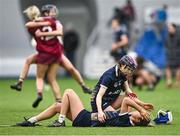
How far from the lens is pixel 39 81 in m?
17.9

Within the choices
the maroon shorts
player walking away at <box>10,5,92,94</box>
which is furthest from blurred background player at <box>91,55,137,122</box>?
the maroon shorts

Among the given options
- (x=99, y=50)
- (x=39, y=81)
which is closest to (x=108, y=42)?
(x=99, y=50)

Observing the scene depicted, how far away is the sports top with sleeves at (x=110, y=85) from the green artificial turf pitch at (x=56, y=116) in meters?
0.50

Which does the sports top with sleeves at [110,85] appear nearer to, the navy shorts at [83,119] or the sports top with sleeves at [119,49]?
the navy shorts at [83,119]

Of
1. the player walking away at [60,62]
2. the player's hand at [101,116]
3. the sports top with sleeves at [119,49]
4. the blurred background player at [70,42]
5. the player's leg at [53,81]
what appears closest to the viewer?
the player's hand at [101,116]

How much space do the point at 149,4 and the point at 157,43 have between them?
5.06 meters

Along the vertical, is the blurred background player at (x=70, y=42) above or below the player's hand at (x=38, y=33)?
below

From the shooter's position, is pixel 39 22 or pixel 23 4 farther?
pixel 23 4

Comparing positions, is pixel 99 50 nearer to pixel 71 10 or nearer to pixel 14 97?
pixel 71 10

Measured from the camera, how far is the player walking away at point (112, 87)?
1319 cm

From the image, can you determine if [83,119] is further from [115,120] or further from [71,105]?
[115,120]

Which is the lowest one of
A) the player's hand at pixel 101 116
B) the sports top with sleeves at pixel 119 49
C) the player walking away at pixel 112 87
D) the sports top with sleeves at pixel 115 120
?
the sports top with sleeves at pixel 119 49

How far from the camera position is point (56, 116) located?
15.6m

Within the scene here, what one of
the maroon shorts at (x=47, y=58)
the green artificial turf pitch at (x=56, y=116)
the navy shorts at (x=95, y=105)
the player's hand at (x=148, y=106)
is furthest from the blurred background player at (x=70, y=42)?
the player's hand at (x=148, y=106)
